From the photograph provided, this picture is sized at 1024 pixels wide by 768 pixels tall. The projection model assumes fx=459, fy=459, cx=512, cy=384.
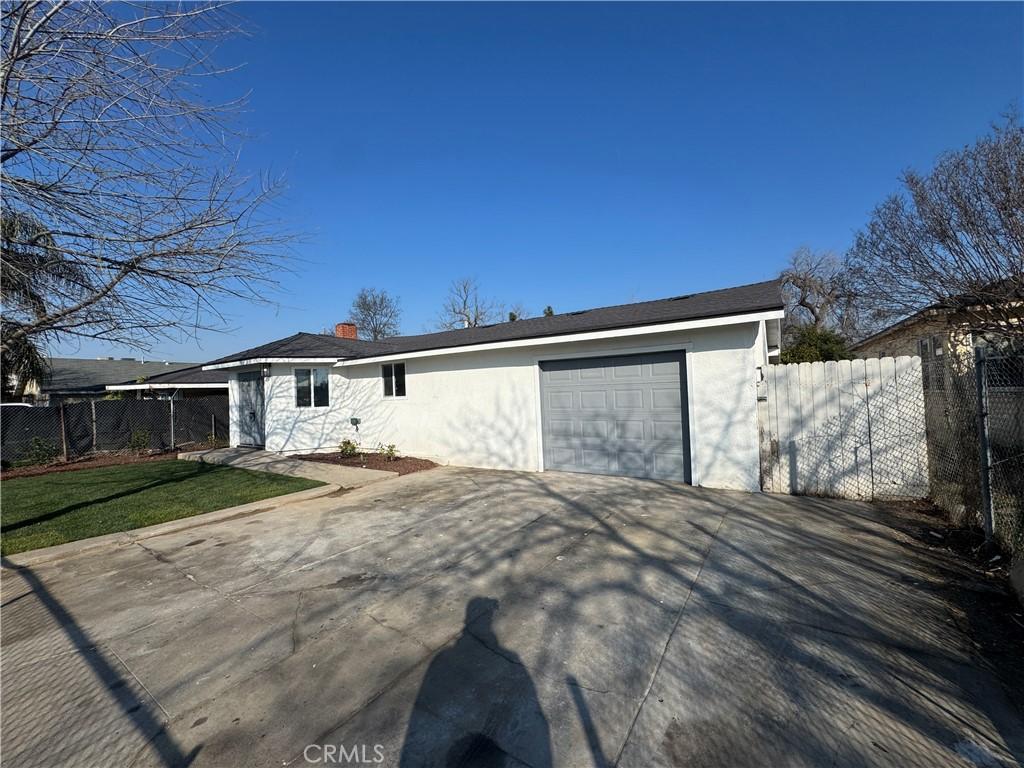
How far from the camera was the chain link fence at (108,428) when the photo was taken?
13.4 m

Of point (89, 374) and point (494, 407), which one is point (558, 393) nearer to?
point (494, 407)

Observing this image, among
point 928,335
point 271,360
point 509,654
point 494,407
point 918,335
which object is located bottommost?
point 509,654

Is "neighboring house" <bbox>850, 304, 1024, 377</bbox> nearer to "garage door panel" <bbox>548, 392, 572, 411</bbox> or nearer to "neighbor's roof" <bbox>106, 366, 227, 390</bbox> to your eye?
"garage door panel" <bbox>548, 392, 572, 411</bbox>

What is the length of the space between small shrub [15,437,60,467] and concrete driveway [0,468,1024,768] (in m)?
11.8

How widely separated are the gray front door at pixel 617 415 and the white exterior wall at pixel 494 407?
0.23m

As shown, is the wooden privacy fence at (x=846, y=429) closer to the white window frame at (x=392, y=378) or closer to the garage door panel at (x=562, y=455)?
the garage door panel at (x=562, y=455)

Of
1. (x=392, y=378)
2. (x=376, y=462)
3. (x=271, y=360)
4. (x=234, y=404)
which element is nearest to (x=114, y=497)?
(x=376, y=462)

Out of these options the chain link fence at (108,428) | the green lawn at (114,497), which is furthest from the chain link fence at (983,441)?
the chain link fence at (108,428)

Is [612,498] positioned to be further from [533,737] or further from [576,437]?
[533,737]

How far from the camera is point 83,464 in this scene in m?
13.2

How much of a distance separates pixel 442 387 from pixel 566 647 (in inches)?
344

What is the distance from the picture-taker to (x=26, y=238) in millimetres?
4320

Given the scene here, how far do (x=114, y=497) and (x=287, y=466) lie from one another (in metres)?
3.37

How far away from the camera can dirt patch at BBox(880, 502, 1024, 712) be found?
2.81m
